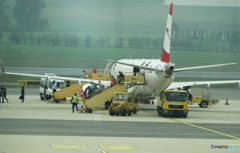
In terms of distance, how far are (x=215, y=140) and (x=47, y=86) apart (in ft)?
130

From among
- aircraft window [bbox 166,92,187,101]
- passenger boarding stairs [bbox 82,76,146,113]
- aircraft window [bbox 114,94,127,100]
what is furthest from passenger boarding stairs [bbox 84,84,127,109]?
aircraft window [bbox 166,92,187,101]

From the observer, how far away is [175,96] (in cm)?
3612

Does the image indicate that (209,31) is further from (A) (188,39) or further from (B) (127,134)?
(B) (127,134)

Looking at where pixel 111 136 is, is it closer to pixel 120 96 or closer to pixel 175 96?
pixel 175 96

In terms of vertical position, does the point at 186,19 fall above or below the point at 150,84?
above

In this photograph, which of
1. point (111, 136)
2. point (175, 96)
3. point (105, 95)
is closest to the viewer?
point (111, 136)

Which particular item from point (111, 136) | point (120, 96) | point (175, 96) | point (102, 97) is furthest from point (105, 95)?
point (111, 136)

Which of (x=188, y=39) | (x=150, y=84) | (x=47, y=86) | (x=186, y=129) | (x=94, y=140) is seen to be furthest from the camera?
(x=188, y=39)

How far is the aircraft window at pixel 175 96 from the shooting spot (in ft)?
117

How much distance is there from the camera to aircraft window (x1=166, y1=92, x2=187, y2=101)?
35.8 metres

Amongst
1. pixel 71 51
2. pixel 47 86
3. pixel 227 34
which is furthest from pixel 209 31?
pixel 47 86

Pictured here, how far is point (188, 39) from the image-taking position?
101000 mm

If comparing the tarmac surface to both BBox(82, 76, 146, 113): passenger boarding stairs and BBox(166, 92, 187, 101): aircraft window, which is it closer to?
BBox(166, 92, 187, 101): aircraft window

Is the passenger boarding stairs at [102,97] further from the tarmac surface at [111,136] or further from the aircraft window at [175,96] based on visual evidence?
the tarmac surface at [111,136]
